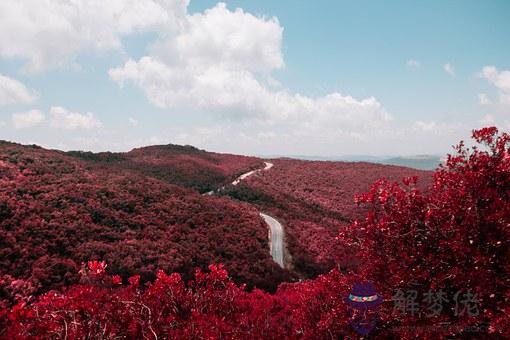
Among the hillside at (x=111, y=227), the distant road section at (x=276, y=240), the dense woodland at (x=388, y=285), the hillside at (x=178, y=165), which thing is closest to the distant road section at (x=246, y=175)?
the hillside at (x=178, y=165)

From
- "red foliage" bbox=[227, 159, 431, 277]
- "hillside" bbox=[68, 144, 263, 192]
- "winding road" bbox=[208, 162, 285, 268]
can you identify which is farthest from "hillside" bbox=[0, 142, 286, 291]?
"hillside" bbox=[68, 144, 263, 192]

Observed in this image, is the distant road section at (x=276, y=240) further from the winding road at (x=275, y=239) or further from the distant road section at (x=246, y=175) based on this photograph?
the distant road section at (x=246, y=175)

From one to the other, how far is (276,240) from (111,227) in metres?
20.1

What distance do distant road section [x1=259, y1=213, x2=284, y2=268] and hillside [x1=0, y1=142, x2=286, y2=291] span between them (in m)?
1.37

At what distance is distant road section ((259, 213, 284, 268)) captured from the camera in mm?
38934

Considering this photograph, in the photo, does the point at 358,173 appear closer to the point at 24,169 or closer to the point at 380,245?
the point at 24,169

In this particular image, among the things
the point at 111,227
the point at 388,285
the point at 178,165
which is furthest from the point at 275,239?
the point at 178,165

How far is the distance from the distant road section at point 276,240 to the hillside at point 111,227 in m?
1.37

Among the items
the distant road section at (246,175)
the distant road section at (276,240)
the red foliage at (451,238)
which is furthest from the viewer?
the distant road section at (246,175)

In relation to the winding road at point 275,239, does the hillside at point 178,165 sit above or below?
above

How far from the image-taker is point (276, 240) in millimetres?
43188

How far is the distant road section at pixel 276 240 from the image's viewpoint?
3893cm

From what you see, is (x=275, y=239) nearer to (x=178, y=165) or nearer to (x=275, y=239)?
(x=275, y=239)

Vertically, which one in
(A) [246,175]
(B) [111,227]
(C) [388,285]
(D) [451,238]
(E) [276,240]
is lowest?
(E) [276,240]
